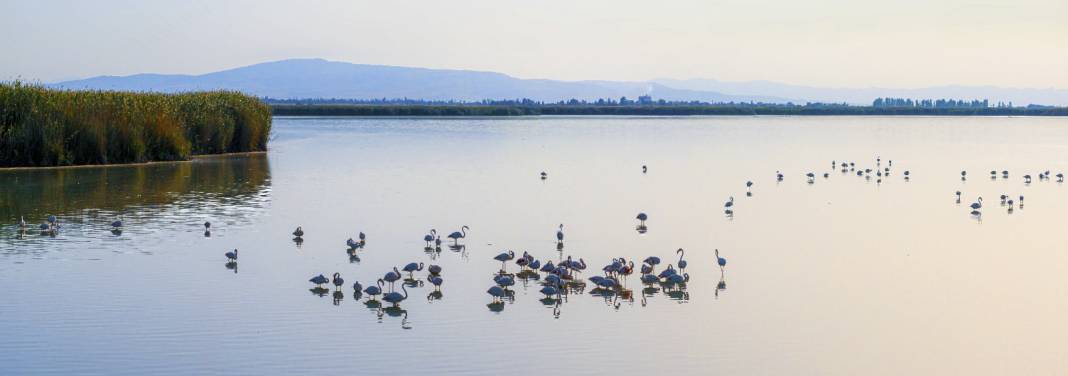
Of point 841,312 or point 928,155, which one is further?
point 928,155

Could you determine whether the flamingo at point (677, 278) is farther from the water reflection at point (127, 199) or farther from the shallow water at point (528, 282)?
the water reflection at point (127, 199)

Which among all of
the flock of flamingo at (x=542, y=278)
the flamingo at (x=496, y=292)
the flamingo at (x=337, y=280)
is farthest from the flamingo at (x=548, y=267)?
the flamingo at (x=337, y=280)

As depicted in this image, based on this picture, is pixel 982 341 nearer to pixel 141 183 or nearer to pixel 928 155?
pixel 141 183

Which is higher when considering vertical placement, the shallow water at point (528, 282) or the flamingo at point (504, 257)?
the flamingo at point (504, 257)

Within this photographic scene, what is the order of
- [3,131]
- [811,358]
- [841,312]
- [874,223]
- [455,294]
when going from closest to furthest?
[811,358]
[841,312]
[455,294]
[874,223]
[3,131]

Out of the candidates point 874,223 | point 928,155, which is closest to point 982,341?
point 874,223

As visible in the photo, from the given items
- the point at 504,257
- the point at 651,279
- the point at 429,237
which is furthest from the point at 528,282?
the point at 429,237

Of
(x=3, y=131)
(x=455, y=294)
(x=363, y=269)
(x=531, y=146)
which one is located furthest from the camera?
(x=531, y=146)
